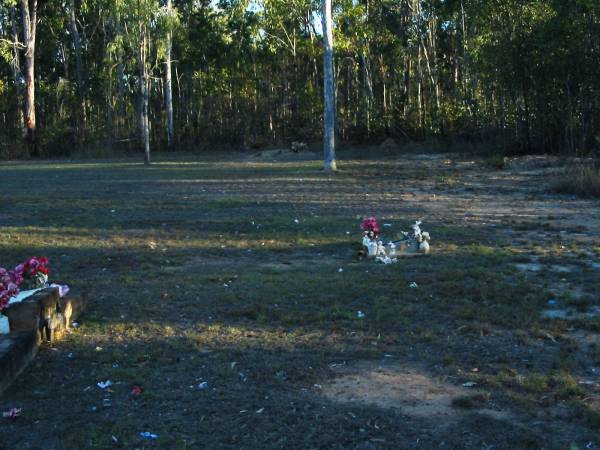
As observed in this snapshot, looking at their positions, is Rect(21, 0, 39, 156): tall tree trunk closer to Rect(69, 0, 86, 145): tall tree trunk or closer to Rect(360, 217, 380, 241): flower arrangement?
Rect(69, 0, 86, 145): tall tree trunk

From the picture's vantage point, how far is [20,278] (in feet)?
18.7

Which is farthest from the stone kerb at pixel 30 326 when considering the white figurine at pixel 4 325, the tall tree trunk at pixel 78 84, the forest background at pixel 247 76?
the tall tree trunk at pixel 78 84

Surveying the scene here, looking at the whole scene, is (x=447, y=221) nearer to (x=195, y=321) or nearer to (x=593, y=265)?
(x=593, y=265)

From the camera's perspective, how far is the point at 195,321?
600cm

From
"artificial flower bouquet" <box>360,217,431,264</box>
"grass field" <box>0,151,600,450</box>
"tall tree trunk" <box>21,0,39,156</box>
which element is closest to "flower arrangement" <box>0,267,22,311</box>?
"grass field" <box>0,151,600,450</box>

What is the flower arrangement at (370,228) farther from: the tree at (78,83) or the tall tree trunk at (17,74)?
the tree at (78,83)

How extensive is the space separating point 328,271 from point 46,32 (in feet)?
138

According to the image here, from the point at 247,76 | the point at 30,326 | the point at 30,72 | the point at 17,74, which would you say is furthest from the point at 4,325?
the point at 17,74

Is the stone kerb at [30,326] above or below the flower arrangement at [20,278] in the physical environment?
below

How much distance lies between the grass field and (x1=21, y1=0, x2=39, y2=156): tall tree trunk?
2980cm

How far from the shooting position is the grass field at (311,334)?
3904 mm

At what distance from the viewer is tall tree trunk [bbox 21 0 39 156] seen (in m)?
39.1

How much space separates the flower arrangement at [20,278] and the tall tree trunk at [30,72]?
120ft

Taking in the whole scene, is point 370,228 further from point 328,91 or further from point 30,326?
point 328,91
